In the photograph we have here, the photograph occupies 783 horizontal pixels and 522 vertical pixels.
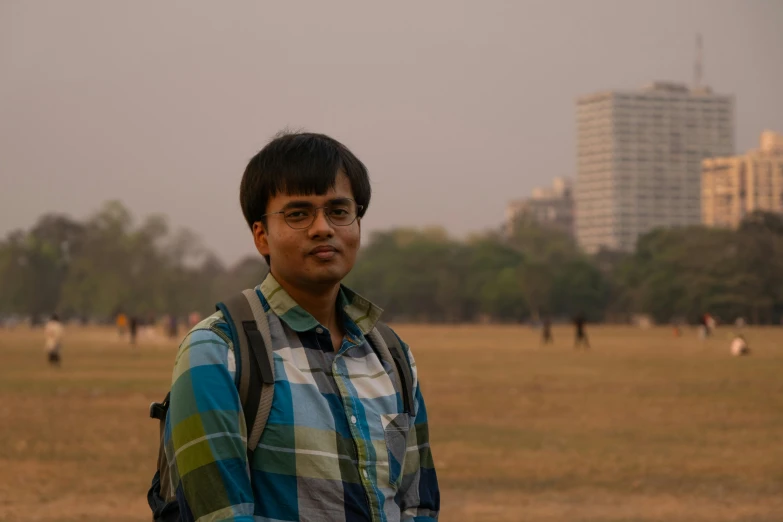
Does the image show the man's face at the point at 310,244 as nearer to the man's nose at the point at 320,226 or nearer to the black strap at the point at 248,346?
the man's nose at the point at 320,226

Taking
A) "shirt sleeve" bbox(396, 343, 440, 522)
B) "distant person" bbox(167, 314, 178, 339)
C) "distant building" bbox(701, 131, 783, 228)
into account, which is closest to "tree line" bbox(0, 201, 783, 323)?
"distant person" bbox(167, 314, 178, 339)

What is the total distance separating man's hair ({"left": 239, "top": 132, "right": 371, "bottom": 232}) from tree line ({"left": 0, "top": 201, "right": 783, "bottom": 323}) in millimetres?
93671

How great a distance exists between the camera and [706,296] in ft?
314

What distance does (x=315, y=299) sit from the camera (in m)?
3.21

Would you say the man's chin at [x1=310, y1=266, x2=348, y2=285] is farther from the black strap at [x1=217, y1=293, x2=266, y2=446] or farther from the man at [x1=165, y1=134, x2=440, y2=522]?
the black strap at [x1=217, y1=293, x2=266, y2=446]

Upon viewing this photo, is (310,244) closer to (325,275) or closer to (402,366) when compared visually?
(325,275)

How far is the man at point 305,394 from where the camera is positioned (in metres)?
2.84

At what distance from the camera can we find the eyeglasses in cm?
318

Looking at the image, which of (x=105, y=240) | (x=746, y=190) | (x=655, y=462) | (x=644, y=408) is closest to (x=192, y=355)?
(x=655, y=462)

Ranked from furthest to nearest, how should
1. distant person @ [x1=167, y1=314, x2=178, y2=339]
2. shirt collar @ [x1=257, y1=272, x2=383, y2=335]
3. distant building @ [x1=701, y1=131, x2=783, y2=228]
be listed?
distant building @ [x1=701, y1=131, x2=783, y2=228] < distant person @ [x1=167, y1=314, x2=178, y2=339] < shirt collar @ [x1=257, y1=272, x2=383, y2=335]

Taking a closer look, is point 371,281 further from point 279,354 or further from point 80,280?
point 279,354

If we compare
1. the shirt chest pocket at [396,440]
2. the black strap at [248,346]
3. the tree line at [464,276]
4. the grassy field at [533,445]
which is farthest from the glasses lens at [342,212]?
the tree line at [464,276]

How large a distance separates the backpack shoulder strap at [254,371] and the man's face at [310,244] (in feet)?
0.76

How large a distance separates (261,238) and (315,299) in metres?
0.24
